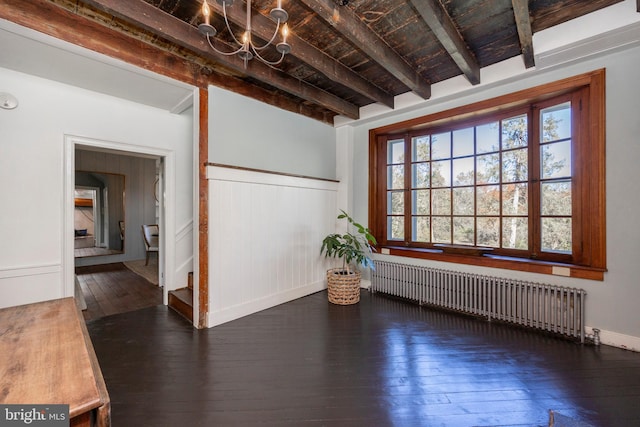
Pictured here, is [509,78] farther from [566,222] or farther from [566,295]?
[566,295]

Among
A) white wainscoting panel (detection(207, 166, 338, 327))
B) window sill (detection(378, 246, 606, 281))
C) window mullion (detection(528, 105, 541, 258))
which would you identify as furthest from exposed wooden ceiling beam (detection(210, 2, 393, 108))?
window sill (detection(378, 246, 606, 281))

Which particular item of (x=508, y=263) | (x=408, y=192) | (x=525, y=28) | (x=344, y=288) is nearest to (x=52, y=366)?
(x=344, y=288)

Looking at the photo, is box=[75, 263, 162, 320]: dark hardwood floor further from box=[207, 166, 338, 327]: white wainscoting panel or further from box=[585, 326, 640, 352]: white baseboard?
box=[585, 326, 640, 352]: white baseboard

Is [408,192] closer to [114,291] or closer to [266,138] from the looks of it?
[266,138]

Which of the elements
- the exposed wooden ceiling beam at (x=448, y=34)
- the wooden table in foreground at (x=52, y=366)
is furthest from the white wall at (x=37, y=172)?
the exposed wooden ceiling beam at (x=448, y=34)

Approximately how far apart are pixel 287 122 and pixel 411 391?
3234 mm

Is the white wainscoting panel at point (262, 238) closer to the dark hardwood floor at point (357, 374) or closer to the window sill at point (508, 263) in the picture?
the dark hardwood floor at point (357, 374)

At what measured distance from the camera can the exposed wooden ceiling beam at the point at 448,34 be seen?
1993 mm

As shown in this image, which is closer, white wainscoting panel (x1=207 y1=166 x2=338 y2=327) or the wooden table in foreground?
the wooden table in foreground

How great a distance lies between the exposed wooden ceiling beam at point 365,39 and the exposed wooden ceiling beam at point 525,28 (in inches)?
38.6

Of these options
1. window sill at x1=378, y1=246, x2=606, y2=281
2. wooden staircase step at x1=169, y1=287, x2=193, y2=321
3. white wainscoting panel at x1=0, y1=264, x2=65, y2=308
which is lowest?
wooden staircase step at x1=169, y1=287, x2=193, y2=321

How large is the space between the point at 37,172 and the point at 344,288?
136 inches

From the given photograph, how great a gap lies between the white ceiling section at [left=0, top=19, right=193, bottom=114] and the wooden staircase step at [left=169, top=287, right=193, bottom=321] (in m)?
2.31

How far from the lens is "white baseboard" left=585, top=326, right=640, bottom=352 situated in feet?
7.69
